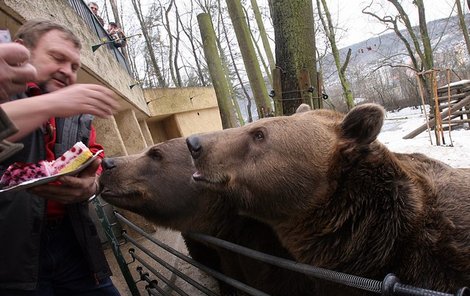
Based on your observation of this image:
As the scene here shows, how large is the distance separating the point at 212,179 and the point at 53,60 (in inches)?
44.8

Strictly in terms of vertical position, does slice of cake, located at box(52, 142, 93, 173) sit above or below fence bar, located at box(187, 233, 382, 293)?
above

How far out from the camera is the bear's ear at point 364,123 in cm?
185

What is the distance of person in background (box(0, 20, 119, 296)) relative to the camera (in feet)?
6.46

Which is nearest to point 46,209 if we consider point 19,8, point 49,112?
point 49,112

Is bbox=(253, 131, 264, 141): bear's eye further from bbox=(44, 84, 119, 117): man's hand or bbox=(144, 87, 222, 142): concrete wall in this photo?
bbox=(144, 87, 222, 142): concrete wall

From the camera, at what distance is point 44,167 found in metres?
1.91

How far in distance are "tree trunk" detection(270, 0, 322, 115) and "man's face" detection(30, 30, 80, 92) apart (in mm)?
2837

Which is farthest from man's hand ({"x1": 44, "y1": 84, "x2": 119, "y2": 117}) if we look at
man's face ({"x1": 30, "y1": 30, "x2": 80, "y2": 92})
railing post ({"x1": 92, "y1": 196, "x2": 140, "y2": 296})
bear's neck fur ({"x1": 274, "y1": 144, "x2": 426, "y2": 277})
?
railing post ({"x1": 92, "y1": 196, "x2": 140, "y2": 296})

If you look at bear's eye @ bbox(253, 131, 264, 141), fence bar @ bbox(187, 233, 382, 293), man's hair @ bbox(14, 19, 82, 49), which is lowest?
fence bar @ bbox(187, 233, 382, 293)

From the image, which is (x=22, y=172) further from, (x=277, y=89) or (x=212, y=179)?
(x=277, y=89)

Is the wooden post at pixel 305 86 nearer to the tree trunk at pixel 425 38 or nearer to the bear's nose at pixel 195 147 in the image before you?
the bear's nose at pixel 195 147

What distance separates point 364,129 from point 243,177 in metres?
0.69

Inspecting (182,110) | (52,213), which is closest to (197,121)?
(182,110)

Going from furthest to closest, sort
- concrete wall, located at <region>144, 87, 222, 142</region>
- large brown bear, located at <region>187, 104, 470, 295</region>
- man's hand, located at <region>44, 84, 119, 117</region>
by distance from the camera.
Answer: concrete wall, located at <region>144, 87, 222, 142</region> < large brown bear, located at <region>187, 104, 470, 295</region> < man's hand, located at <region>44, 84, 119, 117</region>
